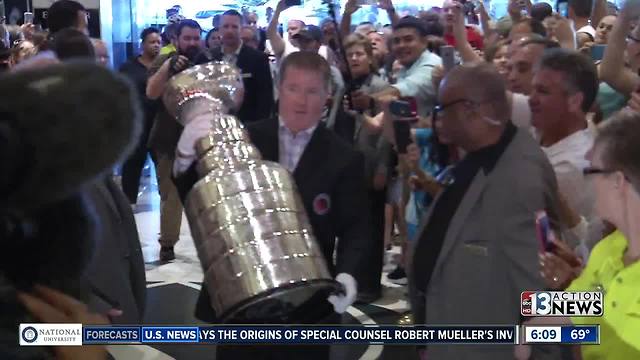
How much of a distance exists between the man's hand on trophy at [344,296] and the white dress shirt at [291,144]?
38cm

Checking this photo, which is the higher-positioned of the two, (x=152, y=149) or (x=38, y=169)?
(x=38, y=169)

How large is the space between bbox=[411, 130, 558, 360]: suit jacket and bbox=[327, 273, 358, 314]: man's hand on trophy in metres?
0.20

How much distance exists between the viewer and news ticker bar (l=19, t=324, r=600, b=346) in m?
1.75

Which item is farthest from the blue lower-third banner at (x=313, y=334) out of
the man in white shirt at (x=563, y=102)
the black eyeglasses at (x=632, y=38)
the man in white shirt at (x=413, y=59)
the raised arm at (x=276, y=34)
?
the raised arm at (x=276, y=34)

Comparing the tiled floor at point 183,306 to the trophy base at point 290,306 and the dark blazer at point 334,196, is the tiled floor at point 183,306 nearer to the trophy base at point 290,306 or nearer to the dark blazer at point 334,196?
the dark blazer at point 334,196

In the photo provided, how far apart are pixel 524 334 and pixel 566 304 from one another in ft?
0.65

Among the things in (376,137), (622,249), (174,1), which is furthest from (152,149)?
(174,1)

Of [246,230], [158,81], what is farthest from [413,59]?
[246,230]

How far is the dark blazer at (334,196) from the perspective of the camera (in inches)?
82.1

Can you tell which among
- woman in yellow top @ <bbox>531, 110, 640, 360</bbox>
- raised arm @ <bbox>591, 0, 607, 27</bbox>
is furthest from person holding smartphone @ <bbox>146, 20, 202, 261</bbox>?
woman in yellow top @ <bbox>531, 110, 640, 360</bbox>

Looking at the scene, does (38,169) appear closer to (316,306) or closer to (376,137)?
(316,306)

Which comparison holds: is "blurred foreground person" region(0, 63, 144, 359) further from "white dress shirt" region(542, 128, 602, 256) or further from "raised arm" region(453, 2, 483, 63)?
"raised arm" region(453, 2, 483, 63)

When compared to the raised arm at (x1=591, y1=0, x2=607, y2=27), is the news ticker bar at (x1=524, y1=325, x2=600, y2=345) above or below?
below

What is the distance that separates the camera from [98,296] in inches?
66.9
